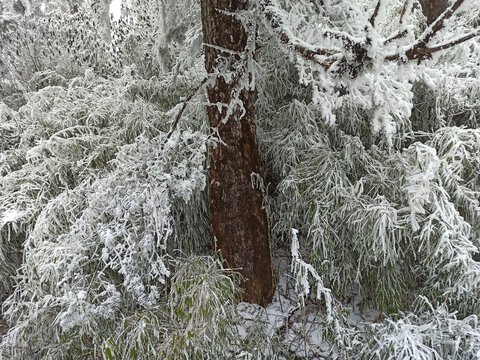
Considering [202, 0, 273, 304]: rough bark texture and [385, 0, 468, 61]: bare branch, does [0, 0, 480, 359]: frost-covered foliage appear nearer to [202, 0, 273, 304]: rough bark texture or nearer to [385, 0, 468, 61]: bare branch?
[385, 0, 468, 61]: bare branch

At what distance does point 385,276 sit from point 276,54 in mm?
1794

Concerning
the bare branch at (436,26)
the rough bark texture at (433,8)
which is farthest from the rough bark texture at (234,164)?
the rough bark texture at (433,8)

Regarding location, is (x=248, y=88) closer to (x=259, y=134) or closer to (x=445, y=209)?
(x=259, y=134)

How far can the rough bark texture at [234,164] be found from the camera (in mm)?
2078

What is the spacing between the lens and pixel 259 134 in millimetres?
2803

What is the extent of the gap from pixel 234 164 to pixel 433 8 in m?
2.86

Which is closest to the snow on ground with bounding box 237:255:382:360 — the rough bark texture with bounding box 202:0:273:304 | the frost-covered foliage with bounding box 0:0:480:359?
the frost-covered foliage with bounding box 0:0:480:359

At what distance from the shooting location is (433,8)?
354 cm

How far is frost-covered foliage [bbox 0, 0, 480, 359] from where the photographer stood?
75.0 inches

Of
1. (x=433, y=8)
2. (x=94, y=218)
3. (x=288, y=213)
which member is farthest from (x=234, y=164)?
(x=433, y=8)

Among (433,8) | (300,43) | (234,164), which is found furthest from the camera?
(433,8)

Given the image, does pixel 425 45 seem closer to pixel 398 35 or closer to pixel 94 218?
pixel 398 35

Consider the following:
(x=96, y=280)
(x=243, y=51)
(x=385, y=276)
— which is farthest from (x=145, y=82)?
(x=385, y=276)

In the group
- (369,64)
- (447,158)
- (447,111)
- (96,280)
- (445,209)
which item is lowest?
(96,280)
